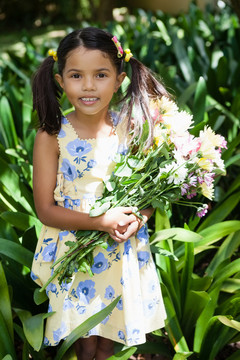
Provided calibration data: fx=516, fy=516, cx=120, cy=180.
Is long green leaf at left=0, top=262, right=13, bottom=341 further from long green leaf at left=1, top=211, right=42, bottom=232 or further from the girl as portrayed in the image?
long green leaf at left=1, top=211, right=42, bottom=232

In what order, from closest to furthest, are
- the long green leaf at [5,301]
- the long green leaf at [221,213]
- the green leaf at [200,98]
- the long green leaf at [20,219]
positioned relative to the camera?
the long green leaf at [5,301], the long green leaf at [20,219], the long green leaf at [221,213], the green leaf at [200,98]

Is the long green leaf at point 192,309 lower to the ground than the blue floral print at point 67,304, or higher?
lower

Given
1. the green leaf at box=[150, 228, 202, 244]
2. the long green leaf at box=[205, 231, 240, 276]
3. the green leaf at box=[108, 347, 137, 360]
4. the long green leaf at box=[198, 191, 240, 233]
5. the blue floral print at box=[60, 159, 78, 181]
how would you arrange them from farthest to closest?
1. the long green leaf at box=[198, 191, 240, 233]
2. the long green leaf at box=[205, 231, 240, 276]
3. the green leaf at box=[150, 228, 202, 244]
4. the blue floral print at box=[60, 159, 78, 181]
5. the green leaf at box=[108, 347, 137, 360]

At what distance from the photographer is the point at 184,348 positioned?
74.0 inches

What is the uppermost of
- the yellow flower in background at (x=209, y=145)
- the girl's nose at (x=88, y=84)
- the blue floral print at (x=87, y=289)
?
the girl's nose at (x=88, y=84)

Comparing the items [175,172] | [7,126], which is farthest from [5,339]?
[7,126]

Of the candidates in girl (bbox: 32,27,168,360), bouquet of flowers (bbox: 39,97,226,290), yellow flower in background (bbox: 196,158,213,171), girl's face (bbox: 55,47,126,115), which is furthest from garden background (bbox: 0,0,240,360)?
girl's face (bbox: 55,47,126,115)

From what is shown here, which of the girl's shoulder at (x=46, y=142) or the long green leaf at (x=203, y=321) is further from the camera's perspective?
the long green leaf at (x=203, y=321)

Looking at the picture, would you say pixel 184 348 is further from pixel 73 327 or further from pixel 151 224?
pixel 151 224

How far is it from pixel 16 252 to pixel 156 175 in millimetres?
639

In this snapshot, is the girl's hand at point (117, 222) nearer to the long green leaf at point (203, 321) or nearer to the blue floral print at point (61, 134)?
the blue floral print at point (61, 134)

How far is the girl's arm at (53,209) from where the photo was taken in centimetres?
162

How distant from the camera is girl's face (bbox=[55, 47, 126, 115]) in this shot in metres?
1.60

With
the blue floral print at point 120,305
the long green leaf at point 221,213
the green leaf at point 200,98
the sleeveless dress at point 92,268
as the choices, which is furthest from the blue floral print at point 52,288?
the green leaf at point 200,98
